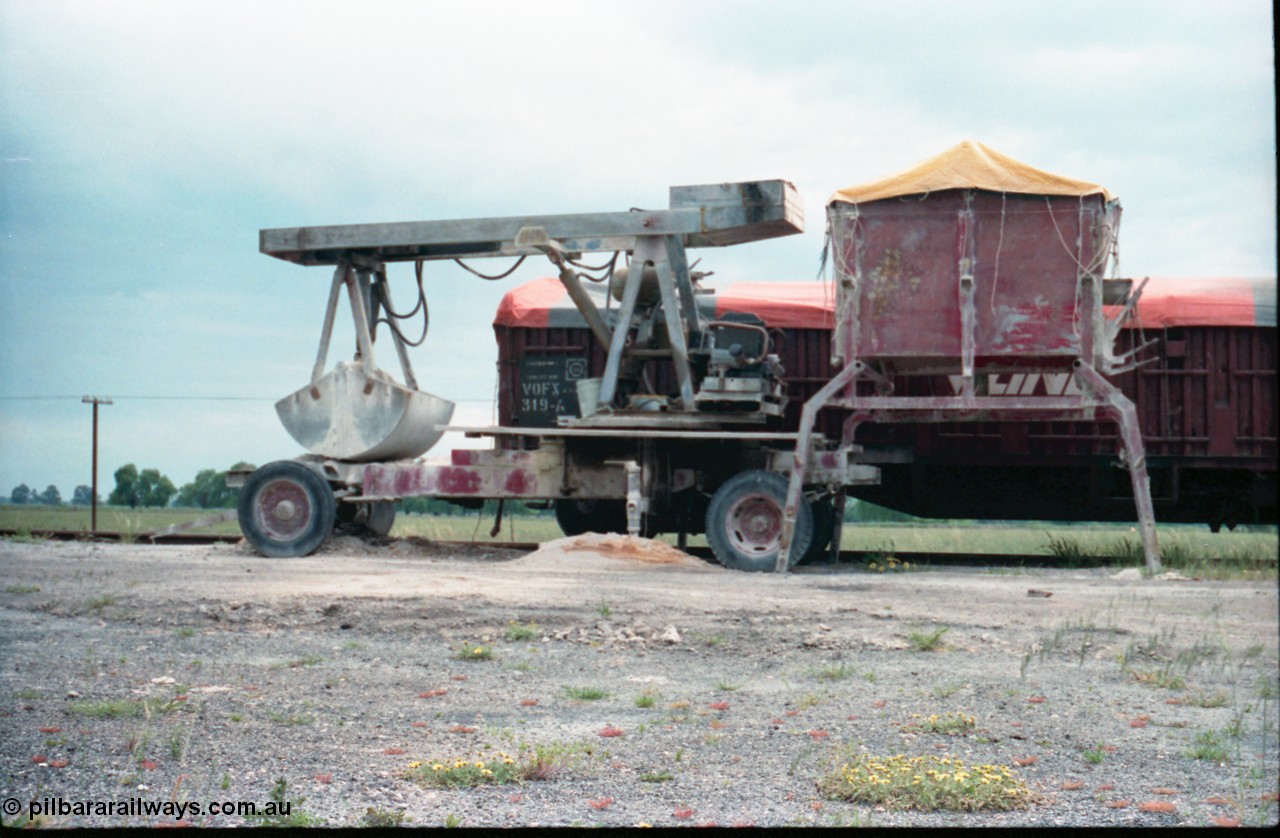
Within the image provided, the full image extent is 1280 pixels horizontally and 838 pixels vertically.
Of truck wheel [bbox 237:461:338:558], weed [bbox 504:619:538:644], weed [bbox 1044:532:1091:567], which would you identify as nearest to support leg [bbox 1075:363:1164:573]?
weed [bbox 1044:532:1091:567]

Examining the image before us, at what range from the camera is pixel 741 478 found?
1270 centimetres

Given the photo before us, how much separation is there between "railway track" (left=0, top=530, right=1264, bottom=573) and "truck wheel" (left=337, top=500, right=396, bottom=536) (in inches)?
38.9

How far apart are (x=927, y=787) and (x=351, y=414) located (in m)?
10.8

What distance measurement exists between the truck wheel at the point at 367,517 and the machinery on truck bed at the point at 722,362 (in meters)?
0.05

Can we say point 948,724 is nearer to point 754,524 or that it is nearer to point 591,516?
point 754,524

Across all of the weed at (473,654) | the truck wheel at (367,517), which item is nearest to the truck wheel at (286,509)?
the truck wheel at (367,517)

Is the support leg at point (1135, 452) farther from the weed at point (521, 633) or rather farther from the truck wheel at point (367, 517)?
the truck wheel at point (367, 517)

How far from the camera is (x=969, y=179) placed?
39.2 ft

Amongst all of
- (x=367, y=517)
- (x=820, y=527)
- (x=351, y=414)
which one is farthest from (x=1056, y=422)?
(x=367, y=517)

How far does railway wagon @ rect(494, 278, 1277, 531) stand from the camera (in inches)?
525

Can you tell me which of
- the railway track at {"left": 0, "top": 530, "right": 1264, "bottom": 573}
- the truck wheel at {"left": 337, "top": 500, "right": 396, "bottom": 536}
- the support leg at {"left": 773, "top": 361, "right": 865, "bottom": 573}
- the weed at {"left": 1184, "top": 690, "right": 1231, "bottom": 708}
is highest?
the support leg at {"left": 773, "top": 361, "right": 865, "bottom": 573}

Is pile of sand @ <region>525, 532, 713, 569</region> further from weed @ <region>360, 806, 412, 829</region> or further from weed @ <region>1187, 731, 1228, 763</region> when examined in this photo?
weed @ <region>360, 806, 412, 829</region>

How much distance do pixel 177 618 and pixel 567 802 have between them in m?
4.78

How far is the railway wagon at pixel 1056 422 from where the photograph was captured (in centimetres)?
1333
